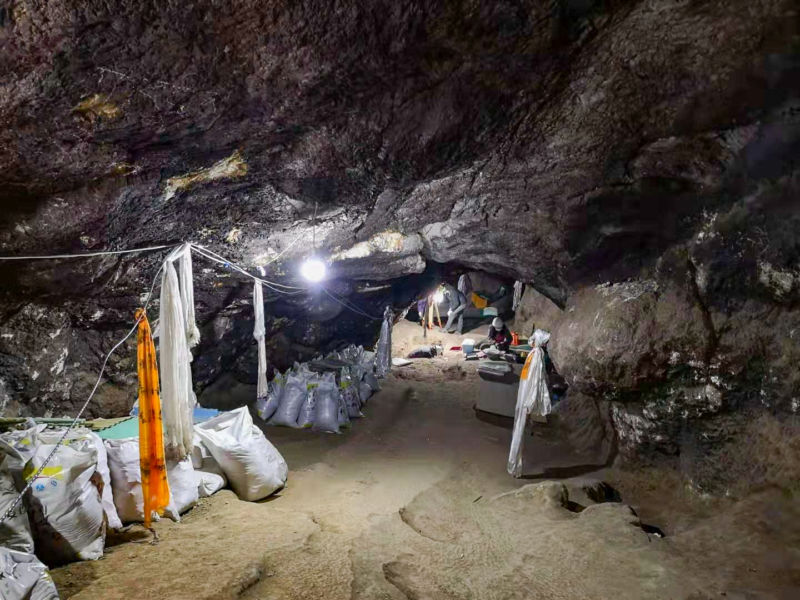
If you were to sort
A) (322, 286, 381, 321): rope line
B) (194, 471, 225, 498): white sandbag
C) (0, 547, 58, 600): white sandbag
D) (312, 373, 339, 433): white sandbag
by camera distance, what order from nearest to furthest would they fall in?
1. (0, 547, 58, 600): white sandbag
2. (194, 471, 225, 498): white sandbag
3. (312, 373, 339, 433): white sandbag
4. (322, 286, 381, 321): rope line

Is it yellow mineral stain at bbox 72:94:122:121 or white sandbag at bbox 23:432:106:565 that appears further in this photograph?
white sandbag at bbox 23:432:106:565

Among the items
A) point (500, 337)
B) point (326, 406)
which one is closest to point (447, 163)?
point (326, 406)

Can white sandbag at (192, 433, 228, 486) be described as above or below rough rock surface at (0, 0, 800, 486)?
below

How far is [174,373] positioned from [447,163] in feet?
11.9

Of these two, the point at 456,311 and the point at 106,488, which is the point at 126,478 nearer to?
the point at 106,488

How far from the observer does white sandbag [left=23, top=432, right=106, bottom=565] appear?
→ 340cm

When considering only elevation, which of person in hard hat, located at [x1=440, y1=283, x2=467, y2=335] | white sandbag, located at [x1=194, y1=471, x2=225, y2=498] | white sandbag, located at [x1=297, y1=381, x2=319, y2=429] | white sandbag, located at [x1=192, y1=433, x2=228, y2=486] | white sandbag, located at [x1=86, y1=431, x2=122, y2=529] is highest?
white sandbag, located at [x1=86, y1=431, x2=122, y2=529]

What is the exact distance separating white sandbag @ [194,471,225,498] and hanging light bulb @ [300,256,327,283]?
401 cm

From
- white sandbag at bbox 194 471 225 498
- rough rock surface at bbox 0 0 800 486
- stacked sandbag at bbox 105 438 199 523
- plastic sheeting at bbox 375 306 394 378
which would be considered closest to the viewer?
rough rock surface at bbox 0 0 800 486

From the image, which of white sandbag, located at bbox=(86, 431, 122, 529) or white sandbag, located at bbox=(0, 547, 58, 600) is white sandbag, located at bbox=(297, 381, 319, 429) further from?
white sandbag, located at bbox=(0, 547, 58, 600)

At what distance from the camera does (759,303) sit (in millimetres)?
4922

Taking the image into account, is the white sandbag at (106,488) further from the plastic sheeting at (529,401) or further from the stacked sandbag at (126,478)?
the plastic sheeting at (529,401)

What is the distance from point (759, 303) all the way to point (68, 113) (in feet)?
22.8

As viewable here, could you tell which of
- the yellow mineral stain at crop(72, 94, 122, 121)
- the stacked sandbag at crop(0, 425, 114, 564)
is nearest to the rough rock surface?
the yellow mineral stain at crop(72, 94, 122, 121)
